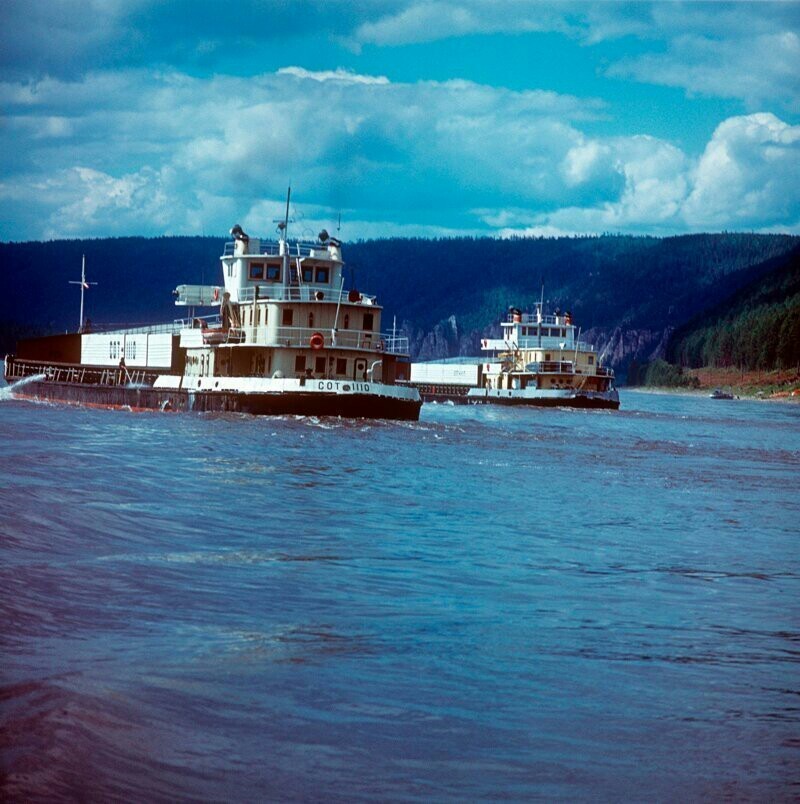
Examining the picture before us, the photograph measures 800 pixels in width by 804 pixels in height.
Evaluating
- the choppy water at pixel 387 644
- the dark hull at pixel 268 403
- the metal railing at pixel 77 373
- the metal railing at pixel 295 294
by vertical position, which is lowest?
the choppy water at pixel 387 644

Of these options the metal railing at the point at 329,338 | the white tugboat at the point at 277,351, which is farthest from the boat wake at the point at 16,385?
the metal railing at the point at 329,338

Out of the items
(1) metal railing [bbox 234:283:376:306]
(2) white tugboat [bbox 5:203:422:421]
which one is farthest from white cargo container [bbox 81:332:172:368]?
(1) metal railing [bbox 234:283:376:306]

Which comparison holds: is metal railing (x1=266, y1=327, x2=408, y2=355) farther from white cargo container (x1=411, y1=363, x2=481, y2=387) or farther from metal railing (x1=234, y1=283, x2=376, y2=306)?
white cargo container (x1=411, y1=363, x2=481, y2=387)

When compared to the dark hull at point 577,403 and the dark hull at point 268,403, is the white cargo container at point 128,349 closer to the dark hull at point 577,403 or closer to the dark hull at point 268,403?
the dark hull at point 268,403

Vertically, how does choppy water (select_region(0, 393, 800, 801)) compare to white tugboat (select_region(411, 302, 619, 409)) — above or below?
below

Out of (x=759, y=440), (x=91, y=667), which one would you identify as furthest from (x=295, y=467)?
(x=759, y=440)

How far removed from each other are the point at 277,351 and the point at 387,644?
4232cm

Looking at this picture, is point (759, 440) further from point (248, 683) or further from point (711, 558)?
point (248, 683)

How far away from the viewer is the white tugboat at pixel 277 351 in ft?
165

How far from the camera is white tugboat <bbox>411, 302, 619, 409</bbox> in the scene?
96.9 m

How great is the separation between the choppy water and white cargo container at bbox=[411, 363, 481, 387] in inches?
3643

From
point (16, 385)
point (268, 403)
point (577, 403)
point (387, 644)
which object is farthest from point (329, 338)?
point (577, 403)

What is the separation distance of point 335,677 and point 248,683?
747 millimetres

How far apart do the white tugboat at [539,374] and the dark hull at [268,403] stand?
43.8 meters
